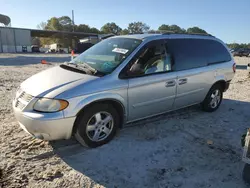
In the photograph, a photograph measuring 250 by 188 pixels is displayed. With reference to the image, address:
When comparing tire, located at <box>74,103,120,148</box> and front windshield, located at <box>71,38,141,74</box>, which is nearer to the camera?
tire, located at <box>74,103,120,148</box>

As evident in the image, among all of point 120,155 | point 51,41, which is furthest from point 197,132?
point 51,41

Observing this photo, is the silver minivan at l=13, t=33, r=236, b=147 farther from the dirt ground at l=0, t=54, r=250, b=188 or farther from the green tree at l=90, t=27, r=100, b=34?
the green tree at l=90, t=27, r=100, b=34

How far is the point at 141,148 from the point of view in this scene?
11.6ft

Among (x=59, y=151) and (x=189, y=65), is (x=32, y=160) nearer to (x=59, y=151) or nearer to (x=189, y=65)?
(x=59, y=151)

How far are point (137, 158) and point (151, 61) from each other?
1708 millimetres

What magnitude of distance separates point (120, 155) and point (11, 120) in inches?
104

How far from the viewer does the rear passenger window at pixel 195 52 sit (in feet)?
14.0

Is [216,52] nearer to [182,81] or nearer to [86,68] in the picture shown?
[182,81]

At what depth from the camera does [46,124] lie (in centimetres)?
290

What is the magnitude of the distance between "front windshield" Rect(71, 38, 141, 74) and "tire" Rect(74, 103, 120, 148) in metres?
0.62

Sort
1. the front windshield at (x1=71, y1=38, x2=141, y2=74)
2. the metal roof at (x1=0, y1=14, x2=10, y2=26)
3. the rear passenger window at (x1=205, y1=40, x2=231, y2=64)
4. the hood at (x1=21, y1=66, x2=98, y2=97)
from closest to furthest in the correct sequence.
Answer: the hood at (x1=21, y1=66, x2=98, y2=97) < the front windshield at (x1=71, y1=38, x2=141, y2=74) < the rear passenger window at (x1=205, y1=40, x2=231, y2=64) < the metal roof at (x1=0, y1=14, x2=10, y2=26)

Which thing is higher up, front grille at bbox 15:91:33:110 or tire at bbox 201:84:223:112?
front grille at bbox 15:91:33:110

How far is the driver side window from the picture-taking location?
3.63m

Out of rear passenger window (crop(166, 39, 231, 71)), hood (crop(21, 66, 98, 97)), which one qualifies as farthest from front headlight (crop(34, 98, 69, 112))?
rear passenger window (crop(166, 39, 231, 71))
